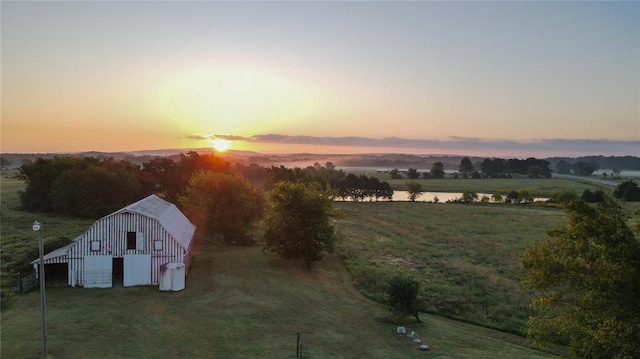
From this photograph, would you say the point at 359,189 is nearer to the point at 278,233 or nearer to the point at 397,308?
the point at 278,233

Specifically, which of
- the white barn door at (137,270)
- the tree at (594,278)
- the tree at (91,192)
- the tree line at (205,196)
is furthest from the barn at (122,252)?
the tree at (91,192)

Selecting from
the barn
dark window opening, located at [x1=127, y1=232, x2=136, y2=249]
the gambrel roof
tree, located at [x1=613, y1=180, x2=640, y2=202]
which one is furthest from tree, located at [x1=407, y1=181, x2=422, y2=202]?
dark window opening, located at [x1=127, y1=232, x2=136, y2=249]

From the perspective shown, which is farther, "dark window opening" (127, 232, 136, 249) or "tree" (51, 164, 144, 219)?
"tree" (51, 164, 144, 219)

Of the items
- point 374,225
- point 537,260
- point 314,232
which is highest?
point 537,260

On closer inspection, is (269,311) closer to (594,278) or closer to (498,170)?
(594,278)

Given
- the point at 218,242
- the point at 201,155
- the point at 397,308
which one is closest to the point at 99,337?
the point at 397,308

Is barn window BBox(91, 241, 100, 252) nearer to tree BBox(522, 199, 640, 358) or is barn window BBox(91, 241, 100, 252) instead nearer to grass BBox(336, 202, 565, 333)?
grass BBox(336, 202, 565, 333)
